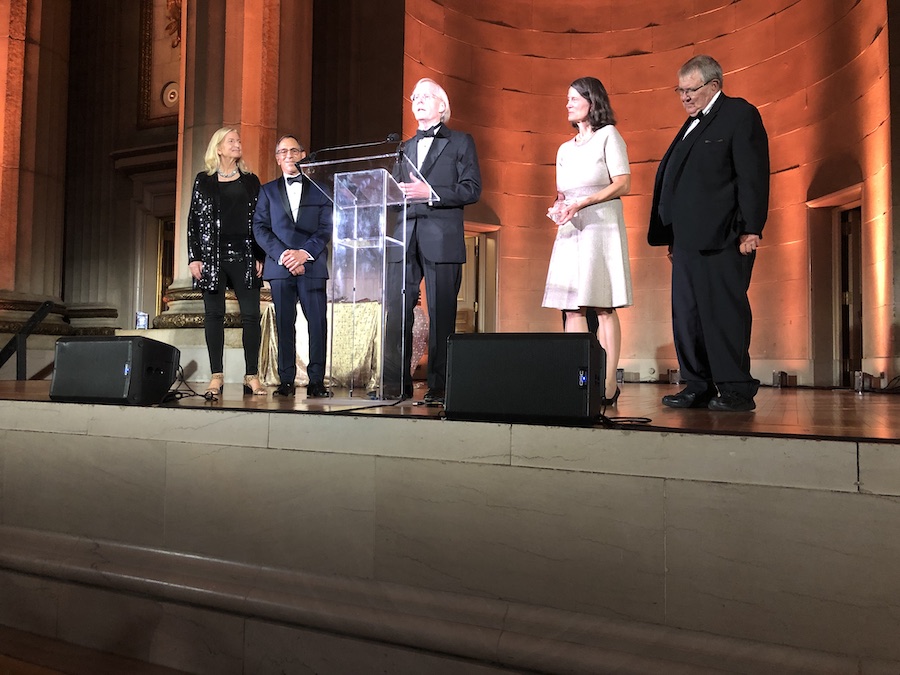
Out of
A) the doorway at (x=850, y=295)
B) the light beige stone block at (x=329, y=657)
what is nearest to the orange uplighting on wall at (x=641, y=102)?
the doorway at (x=850, y=295)

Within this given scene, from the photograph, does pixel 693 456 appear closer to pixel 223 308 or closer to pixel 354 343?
pixel 354 343

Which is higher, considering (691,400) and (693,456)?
(691,400)

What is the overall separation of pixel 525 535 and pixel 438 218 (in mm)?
1768

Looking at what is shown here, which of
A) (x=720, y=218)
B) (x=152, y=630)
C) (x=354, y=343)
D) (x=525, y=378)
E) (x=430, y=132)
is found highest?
(x=430, y=132)

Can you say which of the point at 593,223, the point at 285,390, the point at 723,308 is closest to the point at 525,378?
the point at 723,308

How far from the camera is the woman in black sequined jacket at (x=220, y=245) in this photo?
425cm

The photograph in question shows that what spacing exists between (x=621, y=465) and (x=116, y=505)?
2.07m

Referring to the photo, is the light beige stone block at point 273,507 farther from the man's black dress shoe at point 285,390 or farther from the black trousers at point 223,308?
the black trousers at point 223,308

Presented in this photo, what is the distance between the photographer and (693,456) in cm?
208

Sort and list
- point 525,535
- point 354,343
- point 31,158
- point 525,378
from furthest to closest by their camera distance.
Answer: point 31,158, point 354,343, point 525,378, point 525,535

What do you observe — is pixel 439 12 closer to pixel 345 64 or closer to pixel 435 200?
pixel 345 64

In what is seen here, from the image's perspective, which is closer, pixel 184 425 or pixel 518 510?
pixel 518 510

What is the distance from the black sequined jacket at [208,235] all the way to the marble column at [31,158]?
5165mm

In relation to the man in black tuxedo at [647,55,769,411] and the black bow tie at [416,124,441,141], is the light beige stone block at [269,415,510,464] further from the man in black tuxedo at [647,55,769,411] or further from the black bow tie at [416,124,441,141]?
the black bow tie at [416,124,441,141]
